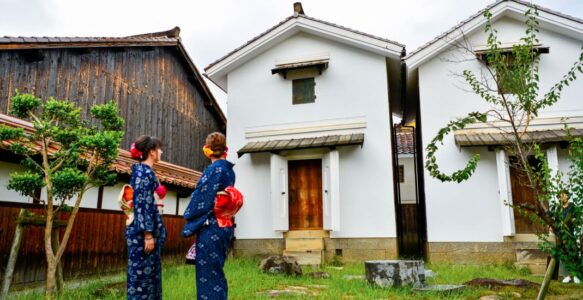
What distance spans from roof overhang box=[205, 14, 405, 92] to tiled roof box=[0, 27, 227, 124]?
8.43 ft

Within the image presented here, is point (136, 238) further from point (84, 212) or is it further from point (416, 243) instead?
point (416, 243)

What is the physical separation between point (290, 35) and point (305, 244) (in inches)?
236

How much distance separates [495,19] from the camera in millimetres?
10133

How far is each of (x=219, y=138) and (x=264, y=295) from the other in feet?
8.90

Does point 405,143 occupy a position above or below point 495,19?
below

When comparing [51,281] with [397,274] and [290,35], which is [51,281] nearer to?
[397,274]

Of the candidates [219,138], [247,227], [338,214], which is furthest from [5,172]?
Result: [338,214]

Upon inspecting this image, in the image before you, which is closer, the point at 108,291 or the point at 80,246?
the point at 108,291

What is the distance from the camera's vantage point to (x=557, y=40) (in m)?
9.84

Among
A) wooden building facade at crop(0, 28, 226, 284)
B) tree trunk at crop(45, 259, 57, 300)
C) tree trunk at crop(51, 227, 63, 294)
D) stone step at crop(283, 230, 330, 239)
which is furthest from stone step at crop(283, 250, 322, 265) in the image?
tree trunk at crop(45, 259, 57, 300)

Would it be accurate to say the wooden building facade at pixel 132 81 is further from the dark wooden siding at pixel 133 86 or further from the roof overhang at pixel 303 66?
the roof overhang at pixel 303 66

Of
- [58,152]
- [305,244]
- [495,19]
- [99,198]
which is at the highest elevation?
[495,19]

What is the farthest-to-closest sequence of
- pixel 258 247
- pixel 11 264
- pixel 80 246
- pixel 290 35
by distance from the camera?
pixel 290 35 → pixel 258 247 → pixel 80 246 → pixel 11 264

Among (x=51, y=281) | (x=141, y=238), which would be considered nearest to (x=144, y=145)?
(x=141, y=238)
